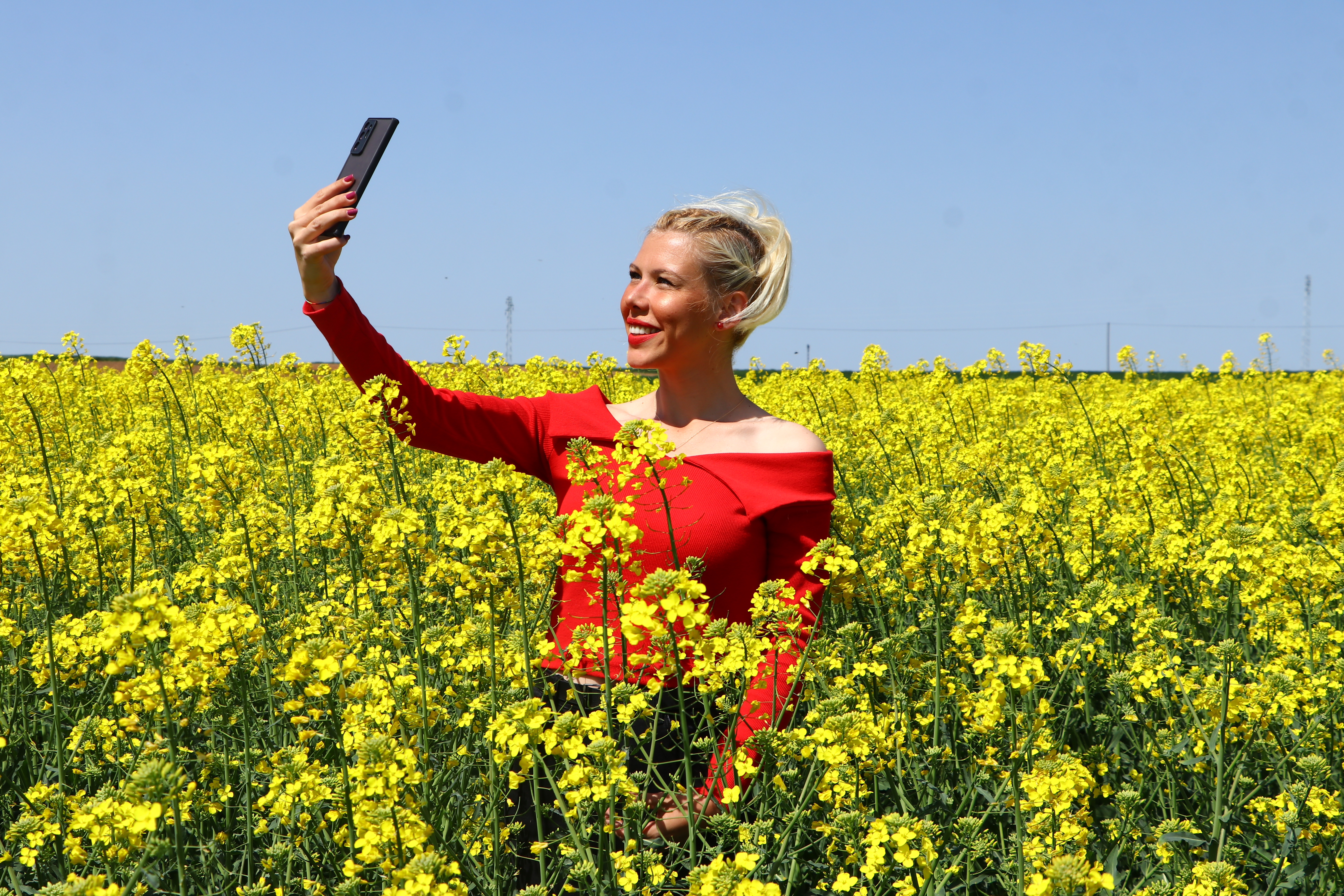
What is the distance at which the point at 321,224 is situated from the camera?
2.51 metres

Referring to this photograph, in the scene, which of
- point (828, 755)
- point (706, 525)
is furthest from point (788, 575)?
point (828, 755)

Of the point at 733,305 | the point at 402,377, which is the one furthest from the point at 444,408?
the point at 733,305

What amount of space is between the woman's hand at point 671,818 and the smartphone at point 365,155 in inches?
60.5

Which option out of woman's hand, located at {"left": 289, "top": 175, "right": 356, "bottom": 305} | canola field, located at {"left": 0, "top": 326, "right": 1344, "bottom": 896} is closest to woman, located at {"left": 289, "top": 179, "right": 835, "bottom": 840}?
woman's hand, located at {"left": 289, "top": 175, "right": 356, "bottom": 305}

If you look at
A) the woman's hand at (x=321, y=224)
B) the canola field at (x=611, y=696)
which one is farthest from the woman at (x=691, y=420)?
the canola field at (x=611, y=696)

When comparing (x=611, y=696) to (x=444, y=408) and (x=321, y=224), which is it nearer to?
(x=444, y=408)

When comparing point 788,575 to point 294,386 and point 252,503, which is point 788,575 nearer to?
point 252,503

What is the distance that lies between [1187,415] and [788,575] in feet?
18.3

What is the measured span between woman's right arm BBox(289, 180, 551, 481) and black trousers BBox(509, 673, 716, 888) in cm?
78

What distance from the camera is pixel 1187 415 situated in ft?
23.9

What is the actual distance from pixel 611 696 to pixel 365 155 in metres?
1.47

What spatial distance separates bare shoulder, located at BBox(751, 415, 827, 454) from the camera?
294 centimetres

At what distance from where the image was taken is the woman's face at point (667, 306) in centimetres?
289

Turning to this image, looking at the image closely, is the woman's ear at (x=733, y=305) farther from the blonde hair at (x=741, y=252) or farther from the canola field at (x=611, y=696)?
the canola field at (x=611, y=696)
